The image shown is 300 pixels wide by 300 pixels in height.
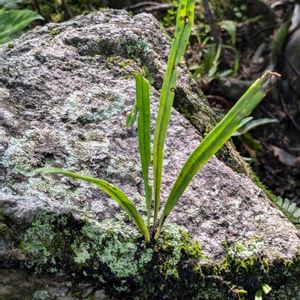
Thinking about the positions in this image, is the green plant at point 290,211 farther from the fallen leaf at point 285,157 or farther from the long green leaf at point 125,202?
the long green leaf at point 125,202

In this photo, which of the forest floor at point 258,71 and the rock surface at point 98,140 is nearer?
the rock surface at point 98,140

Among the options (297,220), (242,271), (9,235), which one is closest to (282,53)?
(297,220)

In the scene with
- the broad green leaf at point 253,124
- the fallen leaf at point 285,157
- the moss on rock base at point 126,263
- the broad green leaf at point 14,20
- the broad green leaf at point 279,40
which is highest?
the broad green leaf at point 14,20

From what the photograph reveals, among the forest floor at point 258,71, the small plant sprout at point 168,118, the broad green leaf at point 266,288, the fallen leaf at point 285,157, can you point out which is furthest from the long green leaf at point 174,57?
the fallen leaf at point 285,157

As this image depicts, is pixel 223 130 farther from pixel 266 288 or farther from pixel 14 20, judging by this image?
pixel 14 20

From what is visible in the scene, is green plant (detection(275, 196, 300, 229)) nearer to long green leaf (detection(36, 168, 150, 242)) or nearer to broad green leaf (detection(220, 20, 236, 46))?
long green leaf (detection(36, 168, 150, 242))

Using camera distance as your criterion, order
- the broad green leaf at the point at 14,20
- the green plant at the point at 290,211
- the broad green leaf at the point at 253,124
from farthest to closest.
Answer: the broad green leaf at the point at 253,124, the broad green leaf at the point at 14,20, the green plant at the point at 290,211

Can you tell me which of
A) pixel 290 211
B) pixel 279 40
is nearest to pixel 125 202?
pixel 290 211
